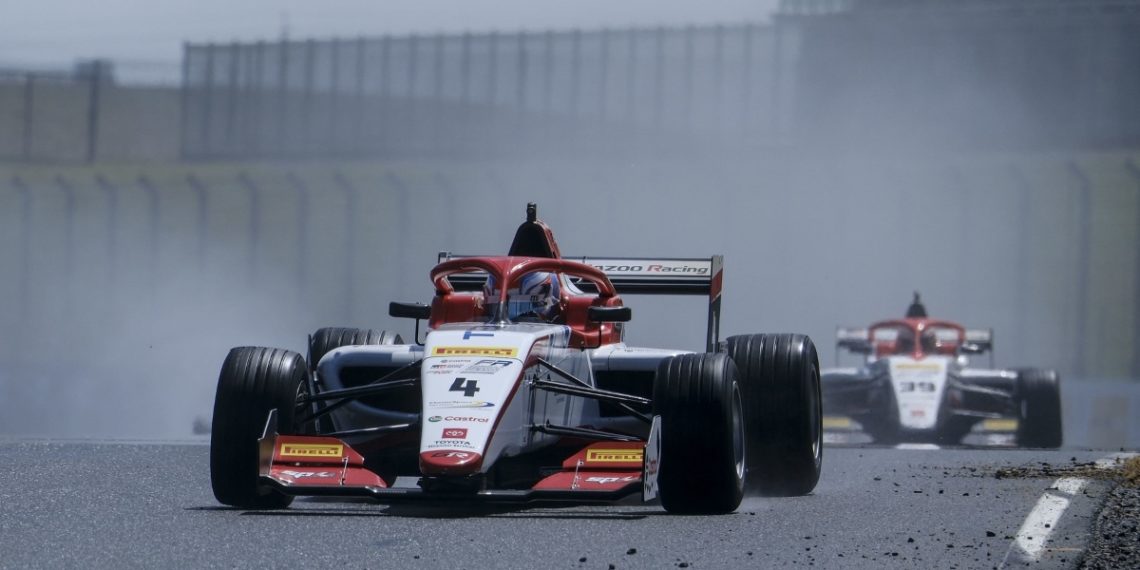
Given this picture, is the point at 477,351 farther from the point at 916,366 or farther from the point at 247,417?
the point at 916,366

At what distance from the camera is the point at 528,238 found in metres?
10.1

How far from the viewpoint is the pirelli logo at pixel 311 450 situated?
321 inches

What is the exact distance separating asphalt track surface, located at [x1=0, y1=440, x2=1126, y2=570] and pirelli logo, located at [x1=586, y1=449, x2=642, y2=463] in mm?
252

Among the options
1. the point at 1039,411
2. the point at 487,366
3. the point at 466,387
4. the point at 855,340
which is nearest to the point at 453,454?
the point at 466,387

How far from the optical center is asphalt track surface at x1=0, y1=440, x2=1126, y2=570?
6383mm

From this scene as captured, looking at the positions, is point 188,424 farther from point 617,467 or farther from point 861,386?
point 617,467

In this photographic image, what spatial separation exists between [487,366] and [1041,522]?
2.60m

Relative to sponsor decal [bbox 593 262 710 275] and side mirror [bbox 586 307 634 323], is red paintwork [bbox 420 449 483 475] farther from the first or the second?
sponsor decal [bbox 593 262 710 275]

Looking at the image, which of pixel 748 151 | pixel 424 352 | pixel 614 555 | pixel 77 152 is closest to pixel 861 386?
pixel 424 352

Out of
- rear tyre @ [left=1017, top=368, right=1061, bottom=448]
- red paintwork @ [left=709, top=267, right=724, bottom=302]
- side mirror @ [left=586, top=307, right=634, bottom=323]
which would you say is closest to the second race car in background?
rear tyre @ [left=1017, top=368, right=1061, bottom=448]

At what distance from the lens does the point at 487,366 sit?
8227mm

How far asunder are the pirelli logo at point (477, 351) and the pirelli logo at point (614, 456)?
1.95 feet

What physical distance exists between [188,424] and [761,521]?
23.6 metres

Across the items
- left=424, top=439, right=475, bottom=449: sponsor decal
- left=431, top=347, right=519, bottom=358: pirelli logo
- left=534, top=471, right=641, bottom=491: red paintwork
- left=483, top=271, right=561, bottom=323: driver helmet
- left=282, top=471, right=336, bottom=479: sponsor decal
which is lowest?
left=282, top=471, right=336, bottom=479: sponsor decal
